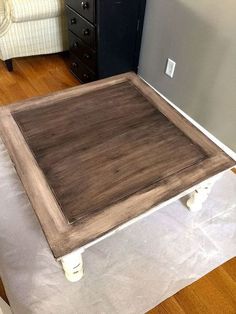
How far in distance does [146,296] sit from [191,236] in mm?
340

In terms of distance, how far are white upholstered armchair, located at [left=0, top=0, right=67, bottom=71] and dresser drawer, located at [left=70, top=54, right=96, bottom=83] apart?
0.86ft

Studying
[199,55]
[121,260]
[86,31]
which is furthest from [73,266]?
[86,31]

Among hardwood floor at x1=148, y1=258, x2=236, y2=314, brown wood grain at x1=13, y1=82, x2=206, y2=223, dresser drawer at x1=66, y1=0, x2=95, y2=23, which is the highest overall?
dresser drawer at x1=66, y1=0, x2=95, y2=23

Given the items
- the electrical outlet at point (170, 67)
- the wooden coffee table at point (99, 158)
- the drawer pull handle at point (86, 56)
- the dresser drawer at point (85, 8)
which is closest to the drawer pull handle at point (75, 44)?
the drawer pull handle at point (86, 56)

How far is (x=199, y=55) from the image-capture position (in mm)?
1534

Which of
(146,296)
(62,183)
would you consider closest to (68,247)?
(62,183)

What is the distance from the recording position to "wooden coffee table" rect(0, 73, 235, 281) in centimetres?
78

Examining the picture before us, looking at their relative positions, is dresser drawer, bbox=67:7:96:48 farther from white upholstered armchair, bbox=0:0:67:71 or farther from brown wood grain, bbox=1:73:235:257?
brown wood grain, bbox=1:73:235:257

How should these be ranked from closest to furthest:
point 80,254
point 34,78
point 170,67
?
1. point 80,254
2. point 170,67
3. point 34,78

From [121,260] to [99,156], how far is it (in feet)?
1.51

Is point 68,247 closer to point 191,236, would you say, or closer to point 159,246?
point 159,246

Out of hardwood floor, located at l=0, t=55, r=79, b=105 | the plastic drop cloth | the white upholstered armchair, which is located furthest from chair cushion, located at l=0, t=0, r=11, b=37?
the plastic drop cloth

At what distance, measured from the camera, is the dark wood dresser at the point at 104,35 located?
158 centimetres

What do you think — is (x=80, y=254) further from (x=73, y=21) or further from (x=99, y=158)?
(x=73, y=21)
